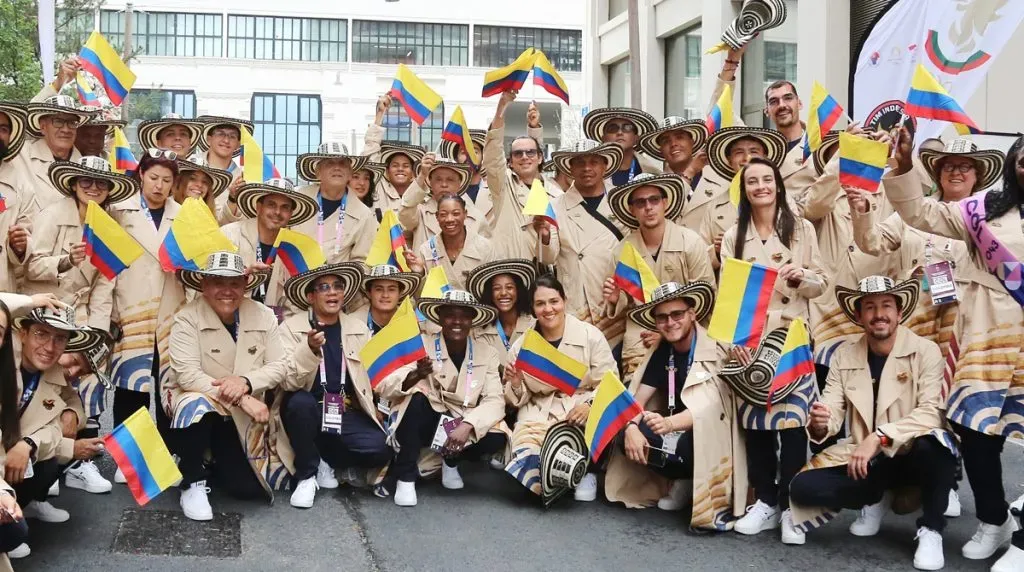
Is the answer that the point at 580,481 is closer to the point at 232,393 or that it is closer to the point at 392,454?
the point at 392,454

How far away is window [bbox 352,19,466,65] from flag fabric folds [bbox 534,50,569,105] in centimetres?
4820

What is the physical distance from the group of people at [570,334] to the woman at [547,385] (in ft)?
0.06

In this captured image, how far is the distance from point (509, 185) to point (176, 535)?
3.67 metres

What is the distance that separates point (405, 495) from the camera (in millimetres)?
6742

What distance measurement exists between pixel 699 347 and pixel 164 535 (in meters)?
3.04

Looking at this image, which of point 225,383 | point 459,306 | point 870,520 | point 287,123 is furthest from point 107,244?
point 287,123

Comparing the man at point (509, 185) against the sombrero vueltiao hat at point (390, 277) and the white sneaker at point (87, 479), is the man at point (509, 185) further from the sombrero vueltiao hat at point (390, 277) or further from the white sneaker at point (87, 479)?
the white sneaker at point (87, 479)

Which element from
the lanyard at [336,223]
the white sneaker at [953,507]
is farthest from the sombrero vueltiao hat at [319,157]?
the white sneaker at [953,507]

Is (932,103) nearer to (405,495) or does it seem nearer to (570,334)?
(570,334)

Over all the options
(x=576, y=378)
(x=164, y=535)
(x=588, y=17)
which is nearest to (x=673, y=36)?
(x=588, y=17)

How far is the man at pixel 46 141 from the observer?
24.8 feet

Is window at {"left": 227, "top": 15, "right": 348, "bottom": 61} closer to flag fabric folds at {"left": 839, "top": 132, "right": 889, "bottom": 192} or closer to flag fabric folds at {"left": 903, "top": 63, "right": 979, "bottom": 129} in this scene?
flag fabric folds at {"left": 903, "top": 63, "right": 979, "bottom": 129}

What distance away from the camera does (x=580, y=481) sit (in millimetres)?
6781

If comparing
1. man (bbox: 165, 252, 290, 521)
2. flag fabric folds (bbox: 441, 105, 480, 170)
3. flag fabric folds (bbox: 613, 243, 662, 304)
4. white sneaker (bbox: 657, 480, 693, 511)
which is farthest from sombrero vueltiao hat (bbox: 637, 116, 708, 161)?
man (bbox: 165, 252, 290, 521)
